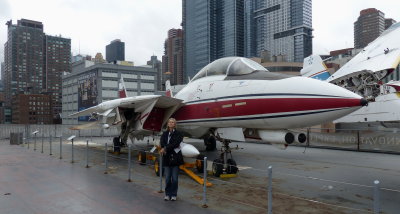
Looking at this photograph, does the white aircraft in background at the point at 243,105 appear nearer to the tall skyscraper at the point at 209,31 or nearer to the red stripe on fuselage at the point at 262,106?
the red stripe on fuselage at the point at 262,106

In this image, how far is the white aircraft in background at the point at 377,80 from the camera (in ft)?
28.1

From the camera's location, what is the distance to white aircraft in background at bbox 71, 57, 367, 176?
6488 millimetres

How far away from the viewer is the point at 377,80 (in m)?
10.0

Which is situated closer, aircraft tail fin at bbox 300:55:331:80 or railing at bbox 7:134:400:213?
railing at bbox 7:134:400:213

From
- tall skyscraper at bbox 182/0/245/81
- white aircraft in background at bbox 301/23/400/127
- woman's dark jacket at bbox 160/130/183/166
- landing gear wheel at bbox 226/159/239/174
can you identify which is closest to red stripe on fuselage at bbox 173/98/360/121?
landing gear wheel at bbox 226/159/239/174

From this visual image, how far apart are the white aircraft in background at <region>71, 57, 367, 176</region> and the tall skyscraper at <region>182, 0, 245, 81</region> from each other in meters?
148

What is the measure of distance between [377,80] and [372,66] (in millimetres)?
608

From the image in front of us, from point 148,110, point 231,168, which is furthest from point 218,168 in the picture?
point 148,110

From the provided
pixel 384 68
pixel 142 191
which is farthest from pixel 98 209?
pixel 384 68

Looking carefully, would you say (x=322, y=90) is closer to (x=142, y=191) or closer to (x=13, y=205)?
(x=142, y=191)

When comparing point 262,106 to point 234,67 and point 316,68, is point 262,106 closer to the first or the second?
point 234,67

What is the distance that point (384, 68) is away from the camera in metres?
9.01

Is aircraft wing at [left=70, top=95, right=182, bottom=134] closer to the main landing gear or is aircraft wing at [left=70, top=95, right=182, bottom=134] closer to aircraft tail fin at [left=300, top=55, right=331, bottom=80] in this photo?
the main landing gear

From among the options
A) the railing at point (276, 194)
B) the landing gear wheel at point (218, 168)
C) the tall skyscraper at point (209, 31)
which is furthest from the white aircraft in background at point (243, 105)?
the tall skyscraper at point (209, 31)
